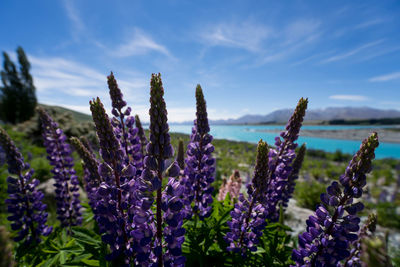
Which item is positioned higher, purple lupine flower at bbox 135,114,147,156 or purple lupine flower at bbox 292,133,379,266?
purple lupine flower at bbox 135,114,147,156

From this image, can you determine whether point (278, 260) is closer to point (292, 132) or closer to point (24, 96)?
point (292, 132)

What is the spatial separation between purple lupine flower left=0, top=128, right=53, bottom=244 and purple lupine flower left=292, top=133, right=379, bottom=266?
368 cm

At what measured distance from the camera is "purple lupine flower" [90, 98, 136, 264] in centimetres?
141

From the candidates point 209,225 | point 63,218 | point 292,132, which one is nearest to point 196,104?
point 292,132

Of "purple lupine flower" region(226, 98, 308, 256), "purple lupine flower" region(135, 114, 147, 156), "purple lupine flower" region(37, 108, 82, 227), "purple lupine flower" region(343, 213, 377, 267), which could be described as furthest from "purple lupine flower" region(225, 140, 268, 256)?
"purple lupine flower" region(37, 108, 82, 227)

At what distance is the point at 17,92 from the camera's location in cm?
3725

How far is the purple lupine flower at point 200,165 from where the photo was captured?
106 inches

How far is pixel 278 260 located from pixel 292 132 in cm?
175

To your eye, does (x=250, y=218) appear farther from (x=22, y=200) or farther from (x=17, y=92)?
(x=17, y=92)

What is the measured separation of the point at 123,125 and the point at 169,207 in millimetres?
1708

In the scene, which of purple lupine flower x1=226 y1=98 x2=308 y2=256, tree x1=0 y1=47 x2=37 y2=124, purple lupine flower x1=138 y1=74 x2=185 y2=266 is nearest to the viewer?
purple lupine flower x1=138 y1=74 x2=185 y2=266

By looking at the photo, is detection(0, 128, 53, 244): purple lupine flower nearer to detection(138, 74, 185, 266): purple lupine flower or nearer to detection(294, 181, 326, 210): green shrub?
detection(138, 74, 185, 266): purple lupine flower

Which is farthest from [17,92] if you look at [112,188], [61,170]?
[112,188]

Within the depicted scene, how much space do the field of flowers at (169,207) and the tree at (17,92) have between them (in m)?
46.9
